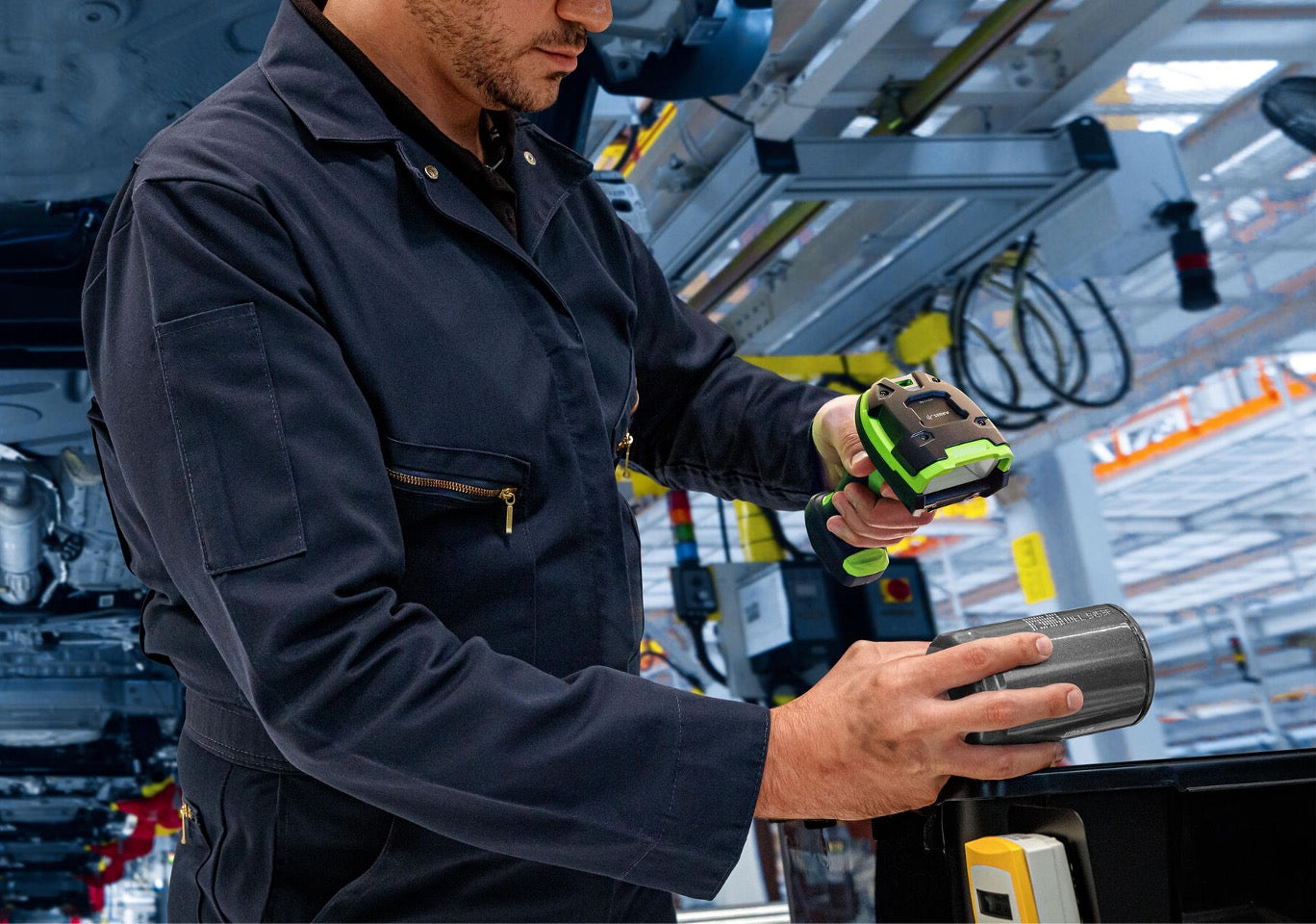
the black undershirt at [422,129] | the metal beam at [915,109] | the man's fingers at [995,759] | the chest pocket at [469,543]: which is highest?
the metal beam at [915,109]

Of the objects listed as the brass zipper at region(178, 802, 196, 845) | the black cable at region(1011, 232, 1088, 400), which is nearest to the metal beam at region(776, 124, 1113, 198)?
the black cable at region(1011, 232, 1088, 400)

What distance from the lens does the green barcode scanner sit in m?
0.91

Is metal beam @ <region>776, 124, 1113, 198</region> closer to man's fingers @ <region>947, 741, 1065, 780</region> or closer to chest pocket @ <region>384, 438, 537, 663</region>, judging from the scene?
chest pocket @ <region>384, 438, 537, 663</region>

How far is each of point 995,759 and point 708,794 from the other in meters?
A: 0.19

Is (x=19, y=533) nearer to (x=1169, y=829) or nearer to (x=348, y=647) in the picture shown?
(x=348, y=647)

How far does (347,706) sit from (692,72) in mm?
2013

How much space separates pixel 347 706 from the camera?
78 cm

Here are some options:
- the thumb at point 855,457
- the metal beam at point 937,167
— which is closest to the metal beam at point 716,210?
the metal beam at point 937,167

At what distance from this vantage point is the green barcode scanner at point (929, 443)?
907mm

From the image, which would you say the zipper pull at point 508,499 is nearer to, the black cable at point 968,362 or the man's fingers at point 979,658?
the man's fingers at point 979,658

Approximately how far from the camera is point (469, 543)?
96 cm

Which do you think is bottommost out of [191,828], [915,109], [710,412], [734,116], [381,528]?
[191,828]

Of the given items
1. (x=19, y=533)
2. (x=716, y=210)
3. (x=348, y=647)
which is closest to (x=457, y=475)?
(x=348, y=647)

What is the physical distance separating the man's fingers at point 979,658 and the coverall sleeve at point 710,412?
0.50 meters
